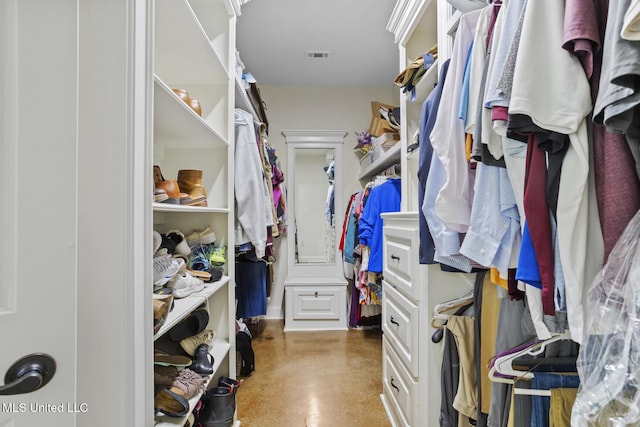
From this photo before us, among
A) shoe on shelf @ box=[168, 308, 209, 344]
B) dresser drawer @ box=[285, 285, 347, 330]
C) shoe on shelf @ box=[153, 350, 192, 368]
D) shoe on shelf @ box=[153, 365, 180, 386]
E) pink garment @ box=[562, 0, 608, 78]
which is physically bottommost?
dresser drawer @ box=[285, 285, 347, 330]

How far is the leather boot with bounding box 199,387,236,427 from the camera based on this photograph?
1.35 m

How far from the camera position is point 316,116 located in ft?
10.9

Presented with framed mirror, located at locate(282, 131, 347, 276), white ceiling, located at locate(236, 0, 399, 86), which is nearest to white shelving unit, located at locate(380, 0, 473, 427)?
white ceiling, located at locate(236, 0, 399, 86)

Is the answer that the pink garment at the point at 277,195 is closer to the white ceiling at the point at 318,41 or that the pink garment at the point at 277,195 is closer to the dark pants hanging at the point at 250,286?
the dark pants hanging at the point at 250,286

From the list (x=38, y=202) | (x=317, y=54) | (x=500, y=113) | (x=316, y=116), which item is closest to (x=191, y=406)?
(x=38, y=202)

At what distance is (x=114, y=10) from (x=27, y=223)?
523 millimetres

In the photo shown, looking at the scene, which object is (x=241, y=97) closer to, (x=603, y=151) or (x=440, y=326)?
(x=440, y=326)

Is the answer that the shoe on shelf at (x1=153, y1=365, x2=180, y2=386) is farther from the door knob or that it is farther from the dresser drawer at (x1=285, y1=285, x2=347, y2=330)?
the dresser drawer at (x1=285, y1=285, x2=347, y2=330)

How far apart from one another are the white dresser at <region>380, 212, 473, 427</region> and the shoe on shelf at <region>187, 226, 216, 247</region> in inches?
36.7

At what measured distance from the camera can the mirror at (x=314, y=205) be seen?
3227 mm

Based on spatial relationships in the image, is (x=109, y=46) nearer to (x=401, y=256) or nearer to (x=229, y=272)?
(x=229, y=272)

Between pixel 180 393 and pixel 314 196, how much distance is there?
241 cm

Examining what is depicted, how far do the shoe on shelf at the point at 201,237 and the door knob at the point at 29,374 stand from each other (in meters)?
0.94

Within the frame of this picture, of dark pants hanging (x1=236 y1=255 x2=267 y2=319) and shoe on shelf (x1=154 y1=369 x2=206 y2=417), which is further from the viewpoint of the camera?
dark pants hanging (x1=236 y1=255 x2=267 y2=319)
